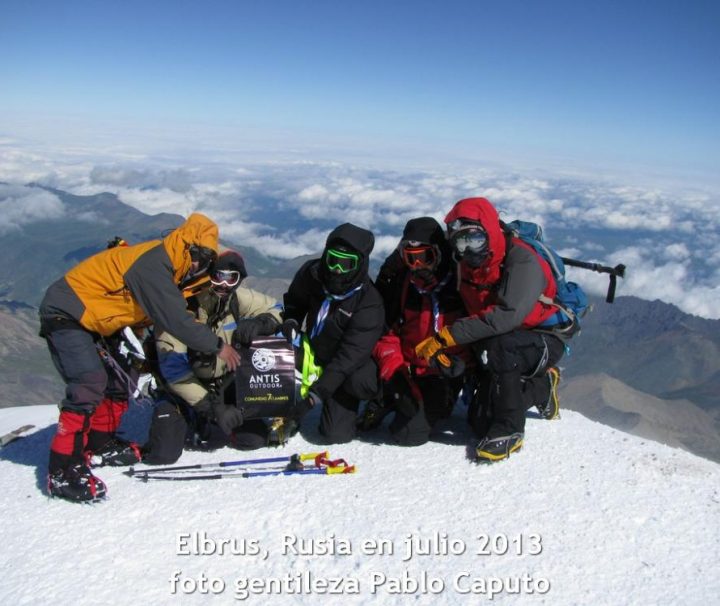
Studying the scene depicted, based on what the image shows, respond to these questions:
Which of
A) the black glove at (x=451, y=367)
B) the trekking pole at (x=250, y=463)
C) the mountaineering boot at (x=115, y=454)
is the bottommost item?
the mountaineering boot at (x=115, y=454)

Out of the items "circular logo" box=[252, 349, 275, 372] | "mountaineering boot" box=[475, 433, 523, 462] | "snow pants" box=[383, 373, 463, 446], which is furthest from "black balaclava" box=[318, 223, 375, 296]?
"mountaineering boot" box=[475, 433, 523, 462]

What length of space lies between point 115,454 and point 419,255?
15.3 ft

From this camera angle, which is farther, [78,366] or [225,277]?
[225,277]

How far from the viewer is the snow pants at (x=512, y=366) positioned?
631 centimetres

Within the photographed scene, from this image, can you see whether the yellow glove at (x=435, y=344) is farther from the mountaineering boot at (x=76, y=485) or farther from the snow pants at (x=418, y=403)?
the mountaineering boot at (x=76, y=485)

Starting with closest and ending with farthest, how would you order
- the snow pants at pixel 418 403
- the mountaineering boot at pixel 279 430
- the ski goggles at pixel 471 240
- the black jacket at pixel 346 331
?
the ski goggles at pixel 471 240 < the black jacket at pixel 346 331 < the snow pants at pixel 418 403 < the mountaineering boot at pixel 279 430

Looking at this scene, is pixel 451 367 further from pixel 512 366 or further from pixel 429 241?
pixel 429 241

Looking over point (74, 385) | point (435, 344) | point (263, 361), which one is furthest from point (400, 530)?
point (74, 385)

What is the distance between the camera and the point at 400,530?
506 centimetres

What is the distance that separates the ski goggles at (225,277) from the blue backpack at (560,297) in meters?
3.48

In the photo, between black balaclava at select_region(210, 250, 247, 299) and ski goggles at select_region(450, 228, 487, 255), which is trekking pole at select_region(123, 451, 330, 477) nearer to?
black balaclava at select_region(210, 250, 247, 299)

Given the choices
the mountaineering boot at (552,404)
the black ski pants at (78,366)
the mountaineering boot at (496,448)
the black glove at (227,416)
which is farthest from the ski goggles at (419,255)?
the black ski pants at (78,366)

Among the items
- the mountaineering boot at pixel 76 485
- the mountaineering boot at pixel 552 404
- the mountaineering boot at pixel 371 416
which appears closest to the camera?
the mountaineering boot at pixel 76 485

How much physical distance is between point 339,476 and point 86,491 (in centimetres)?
279
